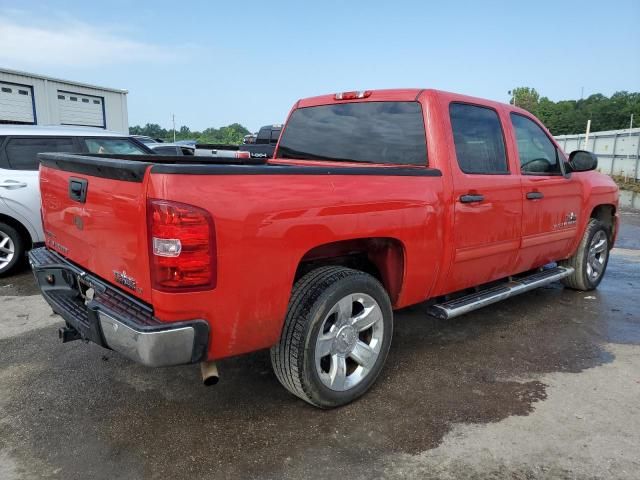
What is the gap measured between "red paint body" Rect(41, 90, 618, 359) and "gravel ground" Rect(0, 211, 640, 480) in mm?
573

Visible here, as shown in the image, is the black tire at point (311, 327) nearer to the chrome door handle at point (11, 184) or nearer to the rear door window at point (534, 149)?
the rear door window at point (534, 149)

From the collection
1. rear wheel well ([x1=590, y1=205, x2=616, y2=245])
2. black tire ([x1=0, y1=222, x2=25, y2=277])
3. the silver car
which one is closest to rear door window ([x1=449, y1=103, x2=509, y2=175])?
rear wheel well ([x1=590, y1=205, x2=616, y2=245])

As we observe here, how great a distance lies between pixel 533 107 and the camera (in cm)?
8462

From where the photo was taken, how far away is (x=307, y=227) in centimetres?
255

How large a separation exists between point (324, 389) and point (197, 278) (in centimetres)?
106

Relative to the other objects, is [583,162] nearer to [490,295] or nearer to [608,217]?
[608,217]

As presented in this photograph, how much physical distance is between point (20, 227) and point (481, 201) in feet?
17.4

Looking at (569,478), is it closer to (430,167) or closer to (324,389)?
(324,389)

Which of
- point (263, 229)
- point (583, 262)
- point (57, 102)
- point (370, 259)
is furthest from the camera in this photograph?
point (57, 102)

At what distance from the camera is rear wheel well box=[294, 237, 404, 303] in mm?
2994

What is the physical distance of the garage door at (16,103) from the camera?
18.4 m

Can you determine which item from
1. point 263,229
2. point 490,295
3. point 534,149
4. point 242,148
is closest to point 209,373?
point 263,229

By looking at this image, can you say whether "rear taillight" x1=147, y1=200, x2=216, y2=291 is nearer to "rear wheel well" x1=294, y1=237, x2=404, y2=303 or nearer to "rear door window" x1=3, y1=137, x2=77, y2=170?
"rear wheel well" x1=294, y1=237, x2=404, y2=303

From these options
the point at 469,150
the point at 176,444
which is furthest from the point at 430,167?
the point at 176,444
